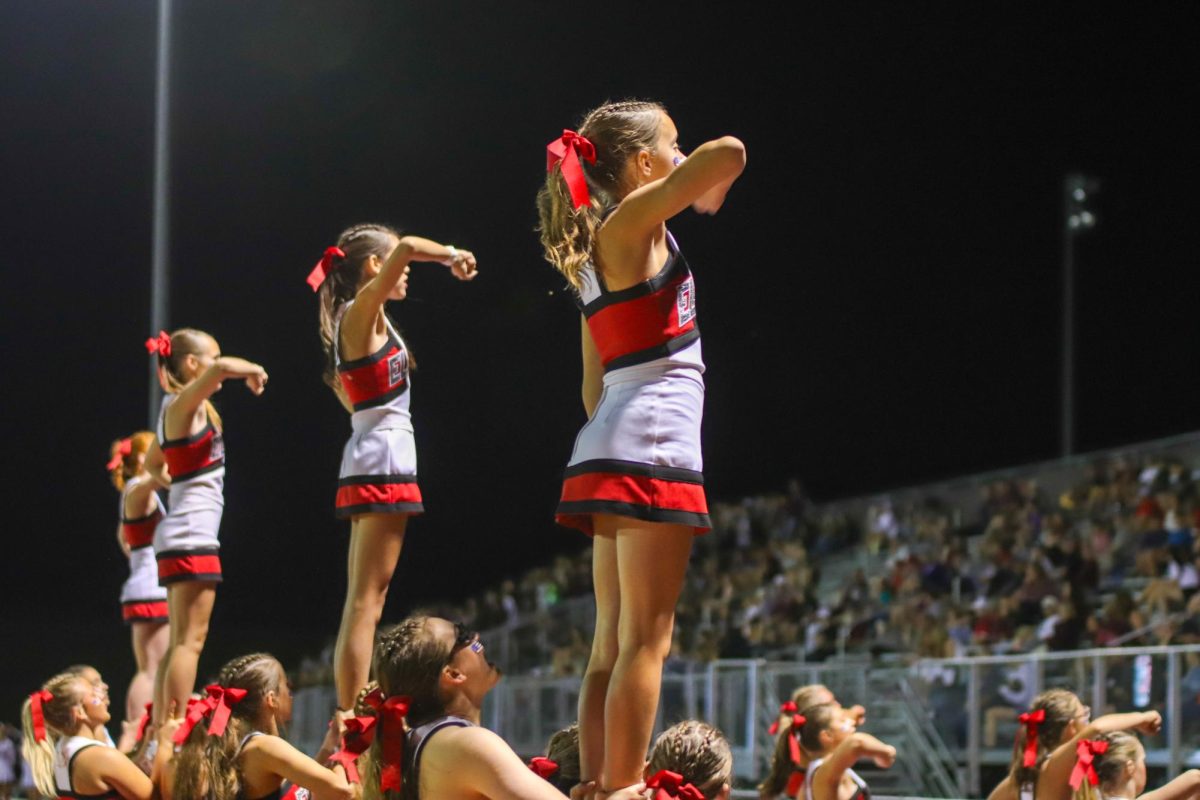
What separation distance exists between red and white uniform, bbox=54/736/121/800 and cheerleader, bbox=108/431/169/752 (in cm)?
159

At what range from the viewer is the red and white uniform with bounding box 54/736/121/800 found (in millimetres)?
4230

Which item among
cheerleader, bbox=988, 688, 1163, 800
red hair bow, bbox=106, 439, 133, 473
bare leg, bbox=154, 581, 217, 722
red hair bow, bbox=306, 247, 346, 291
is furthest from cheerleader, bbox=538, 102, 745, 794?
red hair bow, bbox=106, 439, 133, 473

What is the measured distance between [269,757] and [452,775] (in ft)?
3.67

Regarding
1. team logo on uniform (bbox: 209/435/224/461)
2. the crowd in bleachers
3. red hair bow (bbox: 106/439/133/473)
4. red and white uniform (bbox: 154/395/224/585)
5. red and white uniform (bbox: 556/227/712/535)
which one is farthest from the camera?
the crowd in bleachers

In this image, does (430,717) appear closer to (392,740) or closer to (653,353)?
(392,740)

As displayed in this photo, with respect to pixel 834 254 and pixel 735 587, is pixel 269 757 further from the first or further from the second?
pixel 834 254

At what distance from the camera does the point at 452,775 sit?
2.57m

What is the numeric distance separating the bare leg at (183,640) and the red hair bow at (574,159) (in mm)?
2606

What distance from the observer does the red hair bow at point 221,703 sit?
360cm

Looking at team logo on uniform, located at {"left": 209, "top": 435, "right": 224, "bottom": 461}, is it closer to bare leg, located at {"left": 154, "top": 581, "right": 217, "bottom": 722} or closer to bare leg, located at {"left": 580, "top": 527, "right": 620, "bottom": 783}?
bare leg, located at {"left": 154, "top": 581, "right": 217, "bottom": 722}

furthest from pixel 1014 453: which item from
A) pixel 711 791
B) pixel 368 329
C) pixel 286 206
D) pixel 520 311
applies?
pixel 711 791

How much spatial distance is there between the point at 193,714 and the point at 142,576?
2573mm

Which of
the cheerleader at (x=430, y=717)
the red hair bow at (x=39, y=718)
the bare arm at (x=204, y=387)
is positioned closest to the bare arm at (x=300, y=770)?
the cheerleader at (x=430, y=717)

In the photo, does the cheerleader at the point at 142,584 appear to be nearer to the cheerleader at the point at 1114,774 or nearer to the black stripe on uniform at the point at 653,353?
the black stripe on uniform at the point at 653,353
